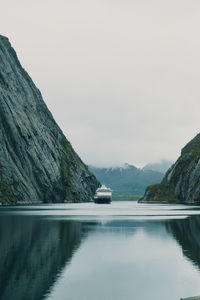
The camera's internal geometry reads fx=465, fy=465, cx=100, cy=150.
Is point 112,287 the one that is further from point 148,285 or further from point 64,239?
point 64,239

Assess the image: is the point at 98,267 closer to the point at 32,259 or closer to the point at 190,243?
the point at 32,259

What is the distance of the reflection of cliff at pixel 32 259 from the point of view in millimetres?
24734

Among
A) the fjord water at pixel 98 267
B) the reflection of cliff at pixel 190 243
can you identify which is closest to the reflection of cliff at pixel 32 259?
the fjord water at pixel 98 267

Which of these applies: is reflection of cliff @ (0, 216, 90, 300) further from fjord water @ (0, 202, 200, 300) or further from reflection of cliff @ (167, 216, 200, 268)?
reflection of cliff @ (167, 216, 200, 268)

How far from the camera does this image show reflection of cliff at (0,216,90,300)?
2473 cm

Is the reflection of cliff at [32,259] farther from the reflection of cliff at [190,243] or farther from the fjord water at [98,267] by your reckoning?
the reflection of cliff at [190,243]

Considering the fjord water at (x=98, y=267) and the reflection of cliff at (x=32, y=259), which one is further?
the reflection of cliff at (x=32, y=259)

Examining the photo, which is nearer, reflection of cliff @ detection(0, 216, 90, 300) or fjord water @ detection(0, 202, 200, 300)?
fjord water @ detection(0, 202, 200, 300)

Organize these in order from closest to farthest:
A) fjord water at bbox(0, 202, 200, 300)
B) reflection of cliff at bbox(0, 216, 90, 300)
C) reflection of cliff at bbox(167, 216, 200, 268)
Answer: fjord water at bbox(0, 202, 200, 300) < reflection of cliff at bbox(0, 216, 90, 300) < reflection of cliff at bbox(167, 216, 200, 268)

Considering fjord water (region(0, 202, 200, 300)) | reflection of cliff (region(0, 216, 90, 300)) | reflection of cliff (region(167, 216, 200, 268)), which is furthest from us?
reflection of cliff (region(167, 216, 200, 268))

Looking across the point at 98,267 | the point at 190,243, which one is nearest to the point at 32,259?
the point at 98,267

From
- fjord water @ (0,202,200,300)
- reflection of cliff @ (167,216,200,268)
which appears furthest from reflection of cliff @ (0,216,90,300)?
reflection of cliff @ (167,216,200,268)

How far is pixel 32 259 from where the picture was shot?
34844 mm

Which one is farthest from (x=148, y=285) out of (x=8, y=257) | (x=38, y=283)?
(x=8, y=257)
